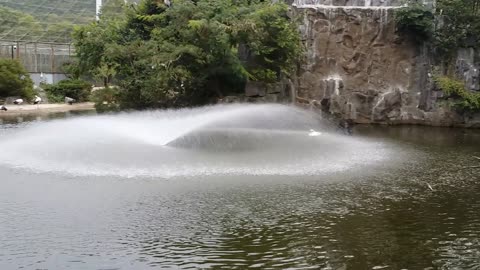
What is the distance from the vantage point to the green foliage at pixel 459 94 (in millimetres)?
23484

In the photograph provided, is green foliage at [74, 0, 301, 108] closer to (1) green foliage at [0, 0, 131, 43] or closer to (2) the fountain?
(2) the fountain

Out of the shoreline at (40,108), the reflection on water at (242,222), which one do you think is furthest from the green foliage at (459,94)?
the shoreline at (40,108)

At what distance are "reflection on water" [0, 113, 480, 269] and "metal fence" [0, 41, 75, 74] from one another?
27.2 m

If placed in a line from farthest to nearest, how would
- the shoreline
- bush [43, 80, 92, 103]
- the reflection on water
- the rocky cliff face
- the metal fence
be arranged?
1. the metal fence
2. bush [43, 80, 92, 103]
3. the shoreline
4. the rocky cliff face
5. the reflection on water

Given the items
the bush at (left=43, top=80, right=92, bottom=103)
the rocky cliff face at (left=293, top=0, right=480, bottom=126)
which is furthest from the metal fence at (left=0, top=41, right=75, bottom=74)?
the rocky cliff face at (left=293, top=0, right=480, bottom=126)

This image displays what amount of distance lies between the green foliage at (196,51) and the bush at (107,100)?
0.57 m

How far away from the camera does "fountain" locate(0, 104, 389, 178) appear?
12.4m

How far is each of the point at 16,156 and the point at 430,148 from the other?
11.7 meters

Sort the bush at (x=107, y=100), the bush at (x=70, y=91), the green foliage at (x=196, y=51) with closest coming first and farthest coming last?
the green foliage at (x=196, y=51) < the bush at (x=107, y=100) < the bush at (x=70, y=91)

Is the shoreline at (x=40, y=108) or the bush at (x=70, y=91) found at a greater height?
the bush at (x=70, y=91)

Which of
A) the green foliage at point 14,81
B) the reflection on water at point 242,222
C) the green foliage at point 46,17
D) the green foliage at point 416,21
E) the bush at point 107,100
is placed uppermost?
the green foliage at point 46,17

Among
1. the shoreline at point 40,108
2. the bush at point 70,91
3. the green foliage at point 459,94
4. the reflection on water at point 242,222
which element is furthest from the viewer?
the bush at point 70,91

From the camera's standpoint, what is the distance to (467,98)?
23594mm

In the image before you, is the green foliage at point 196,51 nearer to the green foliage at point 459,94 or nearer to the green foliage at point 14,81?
the green foliage at point 459,94
